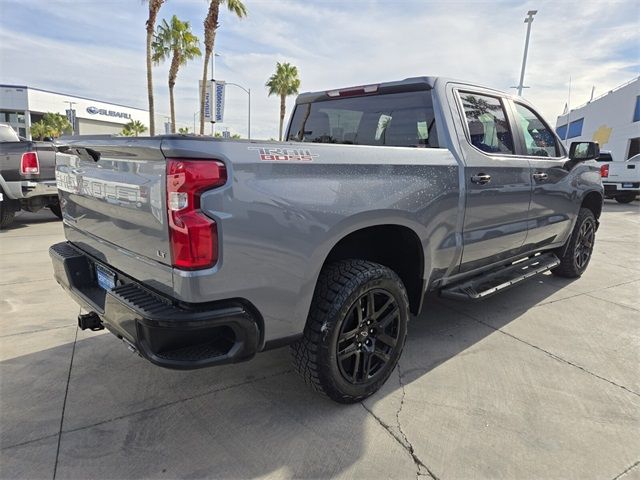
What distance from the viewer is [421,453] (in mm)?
2178

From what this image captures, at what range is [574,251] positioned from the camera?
16.4 ft

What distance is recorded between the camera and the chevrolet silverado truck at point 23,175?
730 centimetres

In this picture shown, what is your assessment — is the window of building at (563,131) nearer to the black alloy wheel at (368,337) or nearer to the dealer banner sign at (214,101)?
the dealer banner sign at (214,101)

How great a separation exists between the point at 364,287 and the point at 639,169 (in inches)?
619

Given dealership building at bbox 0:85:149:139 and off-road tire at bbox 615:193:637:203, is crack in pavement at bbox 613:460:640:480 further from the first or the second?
dealership building at bbox 0:85:149:139

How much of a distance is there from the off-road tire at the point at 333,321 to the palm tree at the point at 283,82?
35.0 meters

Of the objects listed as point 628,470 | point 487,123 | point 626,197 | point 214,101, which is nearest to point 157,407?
point 628,470

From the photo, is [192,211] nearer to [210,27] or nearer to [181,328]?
[181,328]

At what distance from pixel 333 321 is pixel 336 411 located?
2.04ft

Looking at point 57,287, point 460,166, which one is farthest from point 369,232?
point 57,287

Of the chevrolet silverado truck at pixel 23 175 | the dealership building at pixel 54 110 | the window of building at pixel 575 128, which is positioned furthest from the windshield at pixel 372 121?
the dealership building at pixel 54 110

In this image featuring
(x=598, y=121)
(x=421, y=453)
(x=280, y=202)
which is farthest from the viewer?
(x=598, y=121)

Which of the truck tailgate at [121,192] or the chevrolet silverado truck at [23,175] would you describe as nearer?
the truck tailgate at [121,192]

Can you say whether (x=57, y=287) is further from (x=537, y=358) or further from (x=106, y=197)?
(x=537, y=358)
